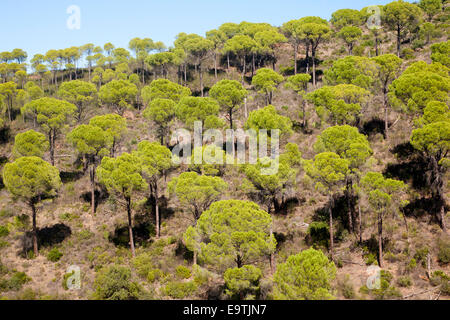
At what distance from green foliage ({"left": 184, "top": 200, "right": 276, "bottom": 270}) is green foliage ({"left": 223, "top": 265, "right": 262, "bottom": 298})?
1.17 meters

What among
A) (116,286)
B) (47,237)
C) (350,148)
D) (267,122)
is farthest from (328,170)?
(47,237)

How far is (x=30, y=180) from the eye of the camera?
1171 inches

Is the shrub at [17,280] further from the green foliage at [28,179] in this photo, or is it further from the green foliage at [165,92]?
the green foliage at [165,92]

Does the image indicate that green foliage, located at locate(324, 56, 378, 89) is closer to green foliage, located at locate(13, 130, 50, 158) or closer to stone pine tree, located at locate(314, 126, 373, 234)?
stone pine tree, located at locate(314, 126, 373, 234)

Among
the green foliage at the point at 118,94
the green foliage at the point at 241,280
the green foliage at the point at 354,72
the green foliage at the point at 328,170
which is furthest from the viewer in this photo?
the green foliage at the point at 118,94

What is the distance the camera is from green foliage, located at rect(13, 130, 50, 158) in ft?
121

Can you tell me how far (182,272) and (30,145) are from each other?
2487 centimetres

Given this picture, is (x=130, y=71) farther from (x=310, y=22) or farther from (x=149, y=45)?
(x=310, y=22)

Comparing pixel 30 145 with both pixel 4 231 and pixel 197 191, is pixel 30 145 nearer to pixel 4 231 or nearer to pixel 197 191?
pixel 4 231

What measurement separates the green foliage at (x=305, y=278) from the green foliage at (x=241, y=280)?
2.13 meters

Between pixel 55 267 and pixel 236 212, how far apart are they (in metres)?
19.3

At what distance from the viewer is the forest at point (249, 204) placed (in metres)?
23.4

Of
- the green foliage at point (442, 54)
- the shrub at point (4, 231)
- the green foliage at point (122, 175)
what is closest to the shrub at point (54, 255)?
the shrub at point (4, 231)
